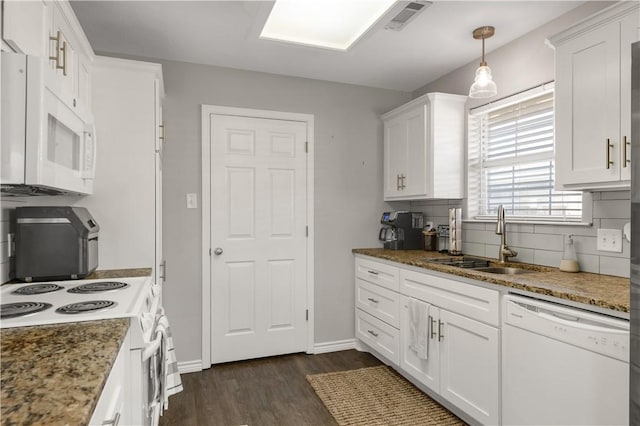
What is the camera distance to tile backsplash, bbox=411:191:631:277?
2049 mm

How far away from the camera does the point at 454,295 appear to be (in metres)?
2.29

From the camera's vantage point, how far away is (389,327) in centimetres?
297

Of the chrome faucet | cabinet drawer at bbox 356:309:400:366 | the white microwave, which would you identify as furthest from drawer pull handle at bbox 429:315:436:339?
the white microwave

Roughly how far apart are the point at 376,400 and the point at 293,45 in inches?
96.9

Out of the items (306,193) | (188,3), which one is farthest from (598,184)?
(188,3)

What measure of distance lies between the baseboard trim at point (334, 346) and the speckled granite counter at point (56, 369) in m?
2.42

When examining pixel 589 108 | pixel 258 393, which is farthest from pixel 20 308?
pixel 589 108

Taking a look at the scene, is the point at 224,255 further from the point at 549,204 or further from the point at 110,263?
the point at 549,204

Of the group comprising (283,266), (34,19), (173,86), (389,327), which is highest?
(173,86)

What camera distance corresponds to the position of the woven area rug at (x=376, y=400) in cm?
233

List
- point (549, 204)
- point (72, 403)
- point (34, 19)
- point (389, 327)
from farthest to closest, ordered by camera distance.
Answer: point (389, 327) < point (549, 204) < point (34, 19) < point (72, 403)

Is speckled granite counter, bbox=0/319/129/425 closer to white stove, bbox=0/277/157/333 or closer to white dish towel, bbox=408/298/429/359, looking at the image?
white stove, bbox=0/277/157/333

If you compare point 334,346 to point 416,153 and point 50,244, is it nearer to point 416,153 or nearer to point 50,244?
point 416,153

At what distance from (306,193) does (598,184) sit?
2.14 m
